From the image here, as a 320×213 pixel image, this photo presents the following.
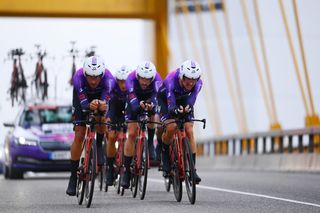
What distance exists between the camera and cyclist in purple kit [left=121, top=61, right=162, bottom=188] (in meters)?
15.2

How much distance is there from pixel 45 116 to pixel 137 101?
7.82 meters

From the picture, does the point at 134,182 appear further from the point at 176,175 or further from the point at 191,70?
the point at 191,70

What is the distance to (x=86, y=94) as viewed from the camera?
1459cm

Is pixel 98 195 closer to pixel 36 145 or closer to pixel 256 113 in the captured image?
pixel 36 145

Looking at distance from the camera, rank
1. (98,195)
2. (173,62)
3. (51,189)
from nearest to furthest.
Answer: (98,195) < (51,189) < (173,62)

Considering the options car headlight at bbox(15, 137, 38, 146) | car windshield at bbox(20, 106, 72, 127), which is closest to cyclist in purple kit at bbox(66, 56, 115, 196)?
car headlight at bbox(15, 137, 38, 146)

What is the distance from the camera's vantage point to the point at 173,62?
1703 inches

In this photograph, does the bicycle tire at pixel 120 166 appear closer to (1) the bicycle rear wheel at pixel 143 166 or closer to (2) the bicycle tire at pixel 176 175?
(1) the bicycle rear wheel at pixel 143 166

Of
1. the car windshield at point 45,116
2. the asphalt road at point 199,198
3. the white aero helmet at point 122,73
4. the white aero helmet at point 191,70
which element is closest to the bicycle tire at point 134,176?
the asphalt road at point 199,198

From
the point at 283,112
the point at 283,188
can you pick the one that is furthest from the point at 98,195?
the point at 283,112

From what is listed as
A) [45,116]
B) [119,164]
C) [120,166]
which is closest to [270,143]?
[45,116]

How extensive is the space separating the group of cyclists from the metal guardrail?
7421 millimetres

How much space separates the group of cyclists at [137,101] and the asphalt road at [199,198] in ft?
1.38

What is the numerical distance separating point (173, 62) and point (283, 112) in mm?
6223
